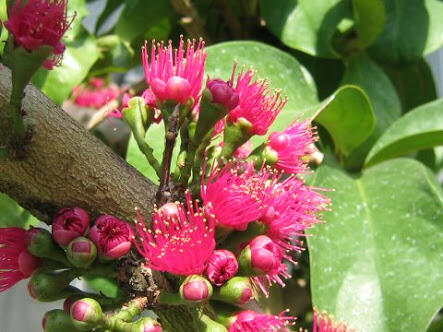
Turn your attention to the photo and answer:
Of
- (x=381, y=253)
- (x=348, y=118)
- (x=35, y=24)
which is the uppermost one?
(x=35, y=24)

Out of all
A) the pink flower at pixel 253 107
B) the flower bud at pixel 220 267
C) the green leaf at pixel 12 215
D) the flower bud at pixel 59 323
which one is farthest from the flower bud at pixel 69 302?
the green leaf at pixel 12 215

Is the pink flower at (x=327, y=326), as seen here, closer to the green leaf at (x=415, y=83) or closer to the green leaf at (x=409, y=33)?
the green leaf at (x=409, y=33)

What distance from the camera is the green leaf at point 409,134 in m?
1.10

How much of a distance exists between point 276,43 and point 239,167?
2.15ft

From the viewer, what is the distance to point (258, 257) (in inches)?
24.1

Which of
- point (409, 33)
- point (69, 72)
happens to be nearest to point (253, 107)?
point (69, 72)

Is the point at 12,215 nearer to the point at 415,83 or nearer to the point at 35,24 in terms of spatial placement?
the point at 35,24

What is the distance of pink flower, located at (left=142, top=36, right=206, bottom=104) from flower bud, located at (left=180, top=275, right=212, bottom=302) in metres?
0.17

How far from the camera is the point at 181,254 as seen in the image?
602 millimetres

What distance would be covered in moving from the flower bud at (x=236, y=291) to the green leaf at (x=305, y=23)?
25.0 inches

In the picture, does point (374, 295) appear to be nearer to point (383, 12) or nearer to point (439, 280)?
point (439, 280)

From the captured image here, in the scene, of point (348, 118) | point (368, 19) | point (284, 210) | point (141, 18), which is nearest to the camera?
point (284, 210)

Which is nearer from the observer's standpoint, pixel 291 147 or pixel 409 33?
pixel 291 147

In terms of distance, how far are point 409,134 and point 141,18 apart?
0.52m
